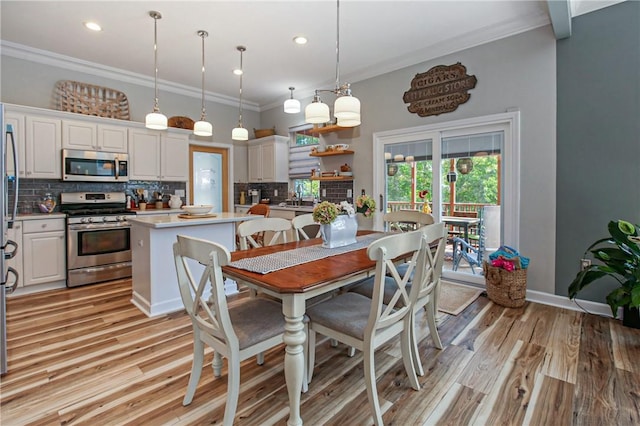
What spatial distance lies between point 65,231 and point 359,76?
172 inches

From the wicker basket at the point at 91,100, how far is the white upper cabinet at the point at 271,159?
7.31 ft

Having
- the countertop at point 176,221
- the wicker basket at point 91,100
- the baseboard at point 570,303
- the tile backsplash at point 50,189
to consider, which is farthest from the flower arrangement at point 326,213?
the wicker basket at point 91,100

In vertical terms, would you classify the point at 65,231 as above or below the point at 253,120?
below

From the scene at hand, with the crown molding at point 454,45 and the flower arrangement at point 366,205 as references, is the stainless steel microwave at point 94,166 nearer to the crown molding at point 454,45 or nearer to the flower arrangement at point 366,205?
the crown molding at point 454,45

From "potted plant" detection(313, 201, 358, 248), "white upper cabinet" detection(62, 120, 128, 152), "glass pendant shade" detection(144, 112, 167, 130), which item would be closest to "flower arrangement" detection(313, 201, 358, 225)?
"potted plant" detection(313, 201, 358, 248)

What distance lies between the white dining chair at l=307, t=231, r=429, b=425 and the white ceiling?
2.53 metres

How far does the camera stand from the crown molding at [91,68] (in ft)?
12.8

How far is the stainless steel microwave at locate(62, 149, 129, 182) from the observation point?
4043 mm

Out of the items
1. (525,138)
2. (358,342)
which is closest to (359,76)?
(525,138)

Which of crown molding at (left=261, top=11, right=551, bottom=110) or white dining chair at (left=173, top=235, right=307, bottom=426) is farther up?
crown molding at (left=261, top=11, right=551, bottom=110)

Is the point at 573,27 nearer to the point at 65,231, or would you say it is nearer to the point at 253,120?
the point at 253,120

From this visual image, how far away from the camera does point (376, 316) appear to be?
5.19 feet

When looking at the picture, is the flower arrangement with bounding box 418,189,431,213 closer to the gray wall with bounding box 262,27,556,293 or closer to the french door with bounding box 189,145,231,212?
the gray wall with bounding box 262,27,556,293

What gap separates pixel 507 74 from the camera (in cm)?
344
